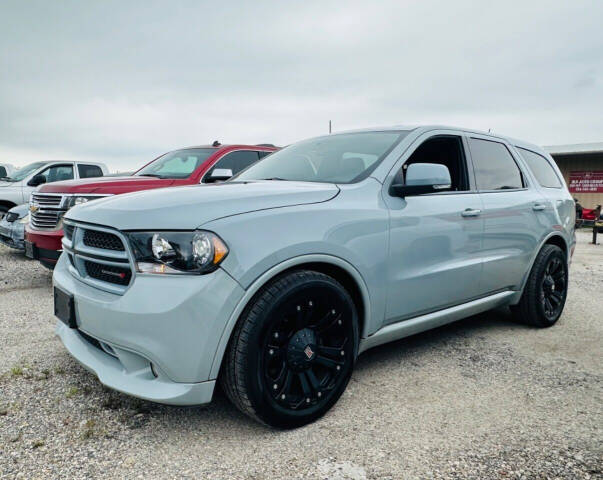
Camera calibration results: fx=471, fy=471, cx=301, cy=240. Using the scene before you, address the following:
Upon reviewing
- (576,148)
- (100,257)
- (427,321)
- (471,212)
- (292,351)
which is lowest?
(427,321)

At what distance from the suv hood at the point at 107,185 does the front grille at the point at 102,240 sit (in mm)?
3160

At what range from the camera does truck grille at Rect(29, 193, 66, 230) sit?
5.25 m

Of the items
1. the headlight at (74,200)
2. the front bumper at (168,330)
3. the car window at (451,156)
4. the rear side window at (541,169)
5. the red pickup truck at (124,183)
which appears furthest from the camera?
the headlight at (74,200)

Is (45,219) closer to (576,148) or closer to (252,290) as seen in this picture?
(252,290)

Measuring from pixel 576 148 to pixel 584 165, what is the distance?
1.20 metres

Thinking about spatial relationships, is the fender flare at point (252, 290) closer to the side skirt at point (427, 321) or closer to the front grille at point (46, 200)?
the side skirt at point (427, 321)

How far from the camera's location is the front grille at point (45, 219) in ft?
17.2

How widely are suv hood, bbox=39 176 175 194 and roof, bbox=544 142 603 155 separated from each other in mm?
18569

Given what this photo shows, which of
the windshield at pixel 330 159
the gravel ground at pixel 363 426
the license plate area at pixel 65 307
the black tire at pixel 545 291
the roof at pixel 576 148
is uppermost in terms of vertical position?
the roof at pixel 576 148

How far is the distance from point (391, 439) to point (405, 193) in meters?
1.37

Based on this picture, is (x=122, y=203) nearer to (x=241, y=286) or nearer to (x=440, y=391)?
(x=241, y=286)

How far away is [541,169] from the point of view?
4.50m

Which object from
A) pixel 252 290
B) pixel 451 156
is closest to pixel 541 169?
pixel 451 156

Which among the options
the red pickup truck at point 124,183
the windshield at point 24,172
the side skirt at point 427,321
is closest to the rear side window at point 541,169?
the side skirt at point 427,321
